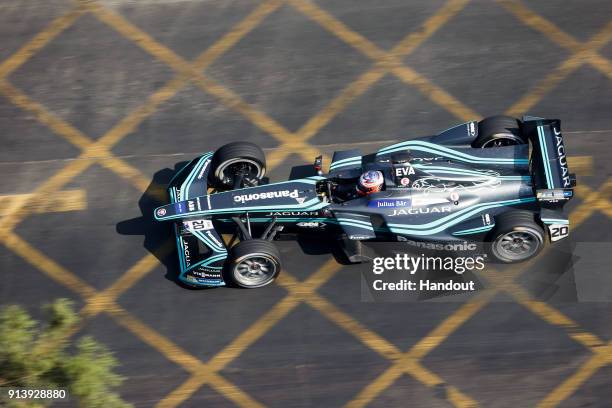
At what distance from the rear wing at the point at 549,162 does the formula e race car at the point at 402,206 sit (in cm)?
2

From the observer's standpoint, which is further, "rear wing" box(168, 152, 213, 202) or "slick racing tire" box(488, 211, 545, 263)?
"rear wing" box(168, 152, 213, 202)

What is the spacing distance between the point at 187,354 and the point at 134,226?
3197 millimetres

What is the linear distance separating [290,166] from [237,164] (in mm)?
1505

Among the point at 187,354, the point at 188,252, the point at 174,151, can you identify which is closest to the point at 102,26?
the point at 174,151

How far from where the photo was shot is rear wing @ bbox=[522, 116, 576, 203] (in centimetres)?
1441

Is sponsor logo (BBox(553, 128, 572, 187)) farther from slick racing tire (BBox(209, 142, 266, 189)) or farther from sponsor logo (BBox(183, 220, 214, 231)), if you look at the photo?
sponsor logo (BBox(183, 220, 214, 231))

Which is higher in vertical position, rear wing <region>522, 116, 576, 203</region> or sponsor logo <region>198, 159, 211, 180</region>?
sponsor logo <region>198, 159, 211, 180</region>

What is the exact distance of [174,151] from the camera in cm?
1775

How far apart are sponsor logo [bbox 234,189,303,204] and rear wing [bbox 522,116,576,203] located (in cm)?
437

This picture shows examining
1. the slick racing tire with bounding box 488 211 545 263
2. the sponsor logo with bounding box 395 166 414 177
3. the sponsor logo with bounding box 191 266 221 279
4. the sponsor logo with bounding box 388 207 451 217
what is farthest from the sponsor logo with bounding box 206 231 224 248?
the slick racing tire with bounding box 488 211 545 263

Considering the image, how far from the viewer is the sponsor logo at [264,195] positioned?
1508cm

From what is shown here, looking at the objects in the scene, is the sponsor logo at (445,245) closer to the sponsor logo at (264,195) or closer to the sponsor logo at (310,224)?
the sponsor logo at (310,224)

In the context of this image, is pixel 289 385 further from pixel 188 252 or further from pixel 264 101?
pixel 264 101

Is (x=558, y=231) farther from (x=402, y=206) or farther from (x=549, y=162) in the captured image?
(x=402, y=206)
